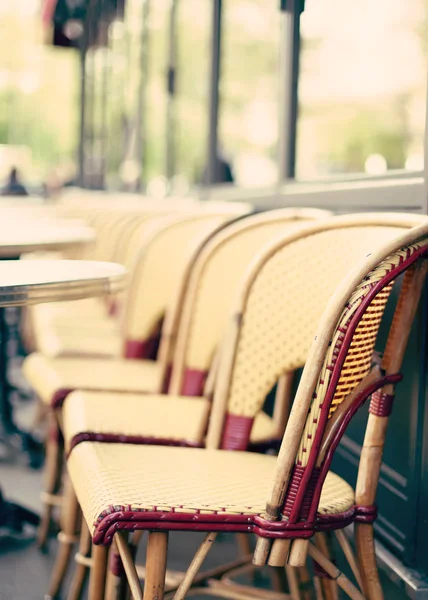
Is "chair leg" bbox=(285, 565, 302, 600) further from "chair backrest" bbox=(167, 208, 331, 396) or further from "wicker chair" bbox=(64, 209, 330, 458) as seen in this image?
"chair backrest" bbox=(167, 208, 331, 396)

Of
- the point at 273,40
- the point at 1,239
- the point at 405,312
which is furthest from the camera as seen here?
the point at 273,40

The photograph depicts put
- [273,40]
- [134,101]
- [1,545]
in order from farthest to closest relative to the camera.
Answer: [134,101], [273,40], [1,545]

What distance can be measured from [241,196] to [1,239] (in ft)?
4.86

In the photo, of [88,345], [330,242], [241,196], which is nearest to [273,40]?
[241,196]

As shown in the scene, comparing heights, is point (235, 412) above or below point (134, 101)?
below

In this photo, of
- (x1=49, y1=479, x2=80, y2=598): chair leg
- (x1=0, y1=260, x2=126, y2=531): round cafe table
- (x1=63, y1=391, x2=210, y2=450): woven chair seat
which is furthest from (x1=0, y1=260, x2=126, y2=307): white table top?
(x1=49, y1=479, x2=80, y2=598): chair leg

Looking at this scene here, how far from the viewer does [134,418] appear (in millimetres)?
1853

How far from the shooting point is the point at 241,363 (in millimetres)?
1608

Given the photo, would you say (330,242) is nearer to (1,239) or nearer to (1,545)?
(1,239)

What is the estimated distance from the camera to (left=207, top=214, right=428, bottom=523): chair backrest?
121 cm

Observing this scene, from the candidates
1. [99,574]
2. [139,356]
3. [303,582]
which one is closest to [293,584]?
[303,582]

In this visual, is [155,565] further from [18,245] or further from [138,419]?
[18,245]

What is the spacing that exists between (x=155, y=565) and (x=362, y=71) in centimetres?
280

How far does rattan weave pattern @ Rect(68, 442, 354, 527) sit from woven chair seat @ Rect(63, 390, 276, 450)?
0.08 metres
